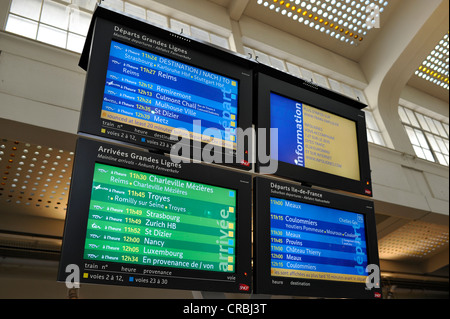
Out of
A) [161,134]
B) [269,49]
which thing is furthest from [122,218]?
[269,49]

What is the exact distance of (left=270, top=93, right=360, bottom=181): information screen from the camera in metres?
3.55

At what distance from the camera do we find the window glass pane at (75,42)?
603cm

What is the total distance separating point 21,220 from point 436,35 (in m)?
Answer: 8.37

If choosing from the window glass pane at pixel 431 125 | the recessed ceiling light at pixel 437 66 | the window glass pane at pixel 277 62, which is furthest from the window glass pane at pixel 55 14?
the window glass pane at pixel 431 125

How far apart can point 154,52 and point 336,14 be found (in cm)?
669

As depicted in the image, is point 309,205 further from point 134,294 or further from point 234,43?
point 234,43

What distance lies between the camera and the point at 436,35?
8.71 meters

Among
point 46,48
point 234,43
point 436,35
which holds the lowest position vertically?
point 46,48

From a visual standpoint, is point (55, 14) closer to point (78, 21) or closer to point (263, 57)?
point (78, 21)

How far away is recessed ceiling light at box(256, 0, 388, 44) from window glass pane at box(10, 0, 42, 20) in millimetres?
4258

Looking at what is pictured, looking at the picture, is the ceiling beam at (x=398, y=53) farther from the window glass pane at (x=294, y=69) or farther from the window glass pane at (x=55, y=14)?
the window glass pane at (x=55, y=14)

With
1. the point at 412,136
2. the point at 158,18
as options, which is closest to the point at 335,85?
the point at 412,136

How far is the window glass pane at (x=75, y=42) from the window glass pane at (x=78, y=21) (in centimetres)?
11

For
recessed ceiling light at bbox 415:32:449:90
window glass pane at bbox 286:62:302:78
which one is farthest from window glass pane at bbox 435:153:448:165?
window glass pane at bbox 286:62:302:78
